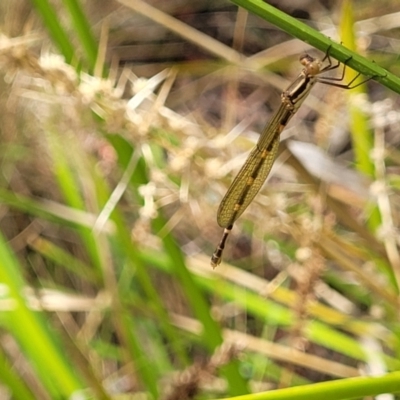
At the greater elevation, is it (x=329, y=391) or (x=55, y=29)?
(x=55, y=29)

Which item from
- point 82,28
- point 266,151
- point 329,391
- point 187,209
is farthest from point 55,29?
point 329,391

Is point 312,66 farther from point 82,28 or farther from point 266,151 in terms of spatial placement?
point 82,28

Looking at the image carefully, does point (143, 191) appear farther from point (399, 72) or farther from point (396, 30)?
point (396, 30)

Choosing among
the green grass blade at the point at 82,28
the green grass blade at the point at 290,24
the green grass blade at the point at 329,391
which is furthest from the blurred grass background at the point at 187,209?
the green grass blade at the point at 290,24

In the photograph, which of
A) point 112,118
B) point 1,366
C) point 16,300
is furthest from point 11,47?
point 1,366

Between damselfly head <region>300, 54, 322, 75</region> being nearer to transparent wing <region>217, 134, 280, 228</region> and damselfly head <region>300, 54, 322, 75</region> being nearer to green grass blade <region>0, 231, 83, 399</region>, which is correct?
transparent wing <region>217, 134, 280, 228</region>

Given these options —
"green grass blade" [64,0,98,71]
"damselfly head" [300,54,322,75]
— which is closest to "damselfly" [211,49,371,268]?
"damselfly head" [300,54,322,75]
